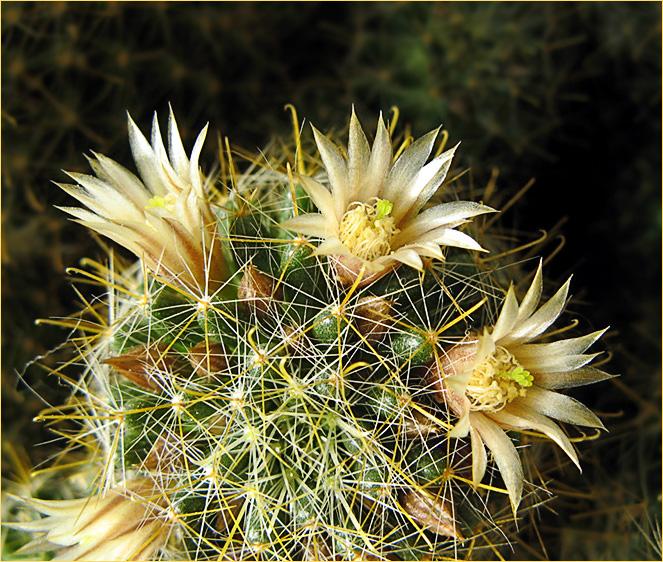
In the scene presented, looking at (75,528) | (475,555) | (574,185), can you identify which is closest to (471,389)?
(475,555)

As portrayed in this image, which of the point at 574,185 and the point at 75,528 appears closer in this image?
the point at 75,528

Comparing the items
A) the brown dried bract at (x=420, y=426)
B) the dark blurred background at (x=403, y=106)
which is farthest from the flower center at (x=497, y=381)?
the dark blurred background at (x=403, y=106)

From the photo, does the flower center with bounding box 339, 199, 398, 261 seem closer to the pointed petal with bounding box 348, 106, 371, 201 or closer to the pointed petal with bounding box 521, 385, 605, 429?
the pointed petal with bounding box 348, 106, 371, 201

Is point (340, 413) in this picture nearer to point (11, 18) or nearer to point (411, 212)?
point (411, 212)

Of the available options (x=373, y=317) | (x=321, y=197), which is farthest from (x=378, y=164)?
(x=373, y=317)

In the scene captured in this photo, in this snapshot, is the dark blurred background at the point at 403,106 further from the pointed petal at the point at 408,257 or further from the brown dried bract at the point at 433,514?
the pointed petal at the point at 408,257

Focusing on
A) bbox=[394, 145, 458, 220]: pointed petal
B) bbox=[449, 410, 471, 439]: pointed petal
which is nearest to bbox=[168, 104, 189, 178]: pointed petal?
bbox=[394, 145, 458, 220]: pointed petal
